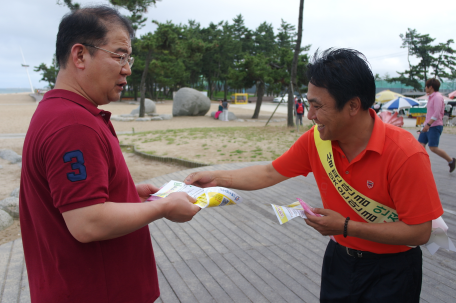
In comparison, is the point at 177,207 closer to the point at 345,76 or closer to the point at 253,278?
the point at 345,76

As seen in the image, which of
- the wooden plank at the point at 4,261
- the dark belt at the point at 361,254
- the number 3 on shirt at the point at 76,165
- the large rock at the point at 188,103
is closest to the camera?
the number 3 on shirt at the point at 76,165

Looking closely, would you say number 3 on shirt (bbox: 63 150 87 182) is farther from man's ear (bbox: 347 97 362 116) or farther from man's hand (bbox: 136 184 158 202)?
man's ear (bbox: 347 97 362 116)

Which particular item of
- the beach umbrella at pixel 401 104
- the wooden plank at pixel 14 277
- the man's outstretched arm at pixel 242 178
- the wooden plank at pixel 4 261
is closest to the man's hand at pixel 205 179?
the man's outstretched arm at pixel 242 178

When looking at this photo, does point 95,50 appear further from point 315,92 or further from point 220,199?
point 315,92

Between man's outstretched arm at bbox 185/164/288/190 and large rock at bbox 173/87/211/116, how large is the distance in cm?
2251

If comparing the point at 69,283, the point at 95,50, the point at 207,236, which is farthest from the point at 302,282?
the point at 95,50

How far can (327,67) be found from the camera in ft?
5.34

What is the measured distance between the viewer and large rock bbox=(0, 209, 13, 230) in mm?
4353

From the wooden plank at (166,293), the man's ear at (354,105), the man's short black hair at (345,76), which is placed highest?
the man's short black hair at (345,76)

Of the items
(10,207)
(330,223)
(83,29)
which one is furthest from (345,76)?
(10,207)

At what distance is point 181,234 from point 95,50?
9.42 ft

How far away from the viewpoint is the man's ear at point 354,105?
164 centimetres

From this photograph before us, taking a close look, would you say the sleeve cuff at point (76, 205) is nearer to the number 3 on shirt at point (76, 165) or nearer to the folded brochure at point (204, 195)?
the number 3 on shirt at point (76, 165)

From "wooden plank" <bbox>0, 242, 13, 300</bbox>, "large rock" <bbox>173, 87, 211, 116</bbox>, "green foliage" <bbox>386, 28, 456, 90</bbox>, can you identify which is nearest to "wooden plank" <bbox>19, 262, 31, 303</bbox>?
"wooden plank" <bbox>0, 242, 13, 300</bbox>
